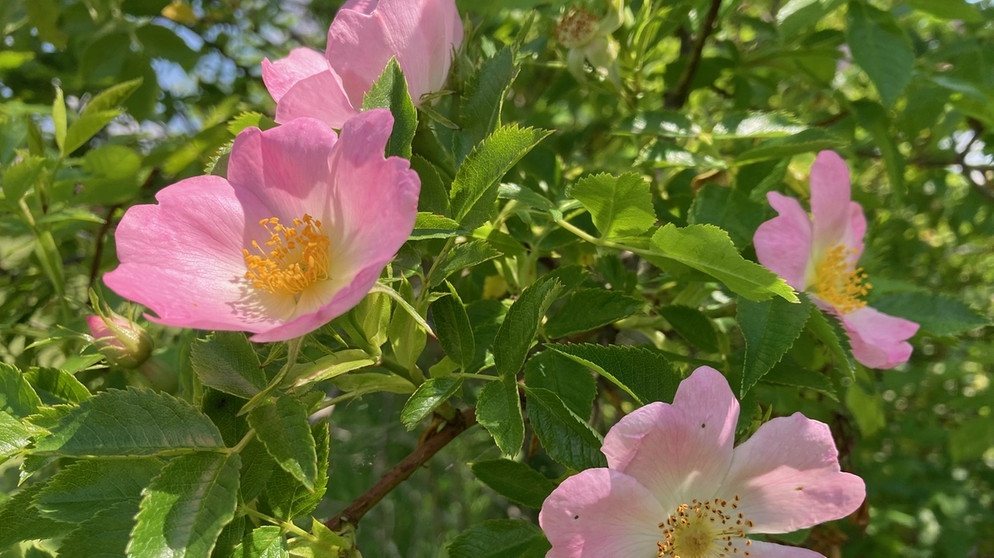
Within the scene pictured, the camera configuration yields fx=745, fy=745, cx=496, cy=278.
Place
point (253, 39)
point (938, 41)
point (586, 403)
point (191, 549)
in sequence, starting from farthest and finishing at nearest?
point (253, 39)
point (938, 41)
point (586, 403)
point (191, 549)

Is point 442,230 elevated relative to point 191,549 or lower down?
elevated

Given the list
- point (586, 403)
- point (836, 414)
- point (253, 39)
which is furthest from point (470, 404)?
point (253, 39)

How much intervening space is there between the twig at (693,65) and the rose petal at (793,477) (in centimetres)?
80

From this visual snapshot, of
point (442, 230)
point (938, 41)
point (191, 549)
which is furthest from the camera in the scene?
point (938, 41)

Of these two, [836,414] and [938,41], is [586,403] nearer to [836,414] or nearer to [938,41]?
[836,414]

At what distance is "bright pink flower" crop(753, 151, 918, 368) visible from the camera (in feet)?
3.21

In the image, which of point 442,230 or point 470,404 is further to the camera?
point 470,404

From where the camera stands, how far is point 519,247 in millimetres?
916

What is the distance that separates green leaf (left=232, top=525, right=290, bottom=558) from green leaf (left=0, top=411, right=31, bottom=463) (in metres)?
0.25

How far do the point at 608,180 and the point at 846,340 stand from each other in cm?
39

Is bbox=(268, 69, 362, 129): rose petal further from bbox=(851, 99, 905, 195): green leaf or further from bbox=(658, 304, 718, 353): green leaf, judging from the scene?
bbox=(851, 99, 905, 195): green leaf

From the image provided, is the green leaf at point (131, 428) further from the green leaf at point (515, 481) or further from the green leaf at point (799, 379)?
the green leaf at point (799, 379)

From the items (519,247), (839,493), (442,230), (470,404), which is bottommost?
(470,404)

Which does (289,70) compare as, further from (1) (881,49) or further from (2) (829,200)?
(1) (881,49)
